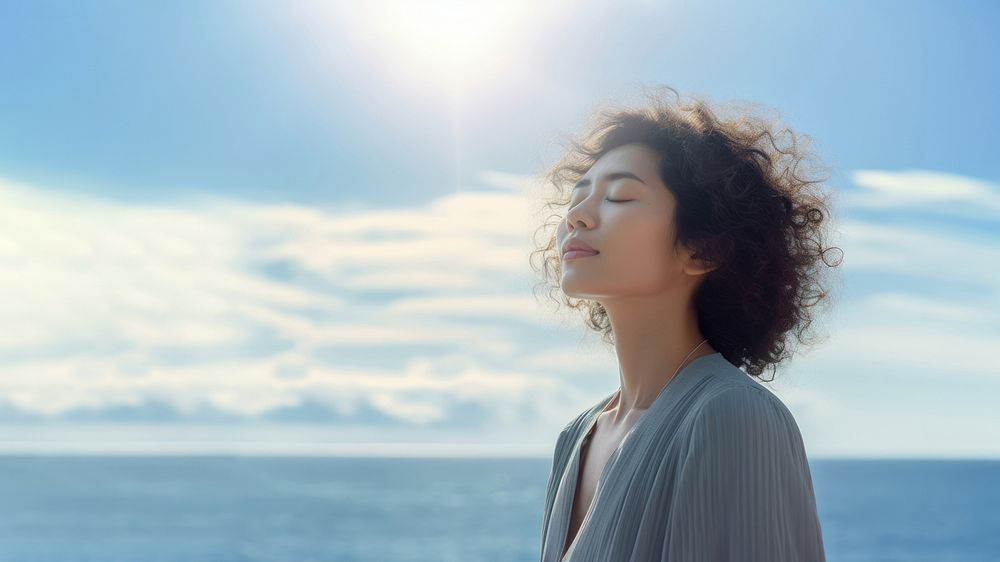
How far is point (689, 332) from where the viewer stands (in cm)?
173

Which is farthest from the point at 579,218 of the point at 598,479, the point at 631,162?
the point at 598,479

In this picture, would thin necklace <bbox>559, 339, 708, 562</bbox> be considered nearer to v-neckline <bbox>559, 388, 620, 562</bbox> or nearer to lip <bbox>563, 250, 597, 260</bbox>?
v-neckline <bbox>559, 388, 620, 562</bbox>

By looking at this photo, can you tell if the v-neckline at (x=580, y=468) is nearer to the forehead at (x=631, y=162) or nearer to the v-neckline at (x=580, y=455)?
the v-neckline at (x=580, y=455)

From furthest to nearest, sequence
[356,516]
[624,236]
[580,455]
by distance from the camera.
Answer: [356,516]
[580,455]
[624,236]

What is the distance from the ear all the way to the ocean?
1157 inches

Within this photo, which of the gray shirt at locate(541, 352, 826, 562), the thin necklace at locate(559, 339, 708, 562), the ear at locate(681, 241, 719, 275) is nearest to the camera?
the gray shirt at locate(541, 352, 826, 562)

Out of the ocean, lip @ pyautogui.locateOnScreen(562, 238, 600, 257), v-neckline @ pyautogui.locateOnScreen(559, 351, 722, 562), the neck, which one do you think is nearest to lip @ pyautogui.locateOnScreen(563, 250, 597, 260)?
lip @ pyautogui.locateOnScreen(562, 238, 600, 257)

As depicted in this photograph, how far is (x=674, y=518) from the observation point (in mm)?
1378

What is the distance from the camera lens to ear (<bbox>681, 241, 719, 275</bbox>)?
5.51 feet

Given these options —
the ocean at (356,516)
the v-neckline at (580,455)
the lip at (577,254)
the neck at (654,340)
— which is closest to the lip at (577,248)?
the lip at (577,254)

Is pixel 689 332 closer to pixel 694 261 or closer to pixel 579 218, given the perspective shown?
pixel 694 261

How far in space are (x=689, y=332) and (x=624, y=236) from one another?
22cm

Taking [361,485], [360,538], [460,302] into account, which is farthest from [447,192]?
[360,538]

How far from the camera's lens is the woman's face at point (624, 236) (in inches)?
64.5
